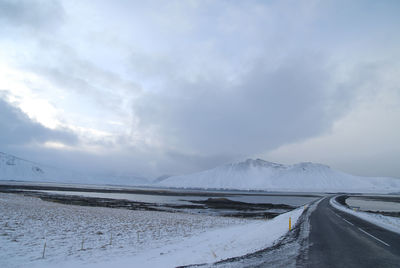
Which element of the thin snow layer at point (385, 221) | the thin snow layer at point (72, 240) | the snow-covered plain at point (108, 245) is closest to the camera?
the snow-covered plain at point (108, 245)

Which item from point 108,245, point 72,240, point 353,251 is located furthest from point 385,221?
point 72,240

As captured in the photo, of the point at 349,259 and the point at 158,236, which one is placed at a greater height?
the point at 349,259

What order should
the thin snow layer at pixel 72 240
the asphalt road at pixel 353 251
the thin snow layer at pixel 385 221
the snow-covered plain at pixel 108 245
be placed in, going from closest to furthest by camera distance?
Result: the asphalt road at pixel 353 251
the snow-covered plain at pixel 108 245
the thin snow layer at pixel 72 240
the thin snow layer at pixel 385 221

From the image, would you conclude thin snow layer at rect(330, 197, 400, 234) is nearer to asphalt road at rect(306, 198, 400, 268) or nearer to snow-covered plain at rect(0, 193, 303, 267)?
asphalt road at rect(306, 198, 400, 268)

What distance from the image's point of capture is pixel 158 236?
22.8m

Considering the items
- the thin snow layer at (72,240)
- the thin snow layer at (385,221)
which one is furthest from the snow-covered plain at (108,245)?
the thin snow layer at (385,221)

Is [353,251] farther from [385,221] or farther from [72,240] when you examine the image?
[72,240]

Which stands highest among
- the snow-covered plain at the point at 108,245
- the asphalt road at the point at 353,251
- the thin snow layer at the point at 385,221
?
the asphalt road at the point at 353,251

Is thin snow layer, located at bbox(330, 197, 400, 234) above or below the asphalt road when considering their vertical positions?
below

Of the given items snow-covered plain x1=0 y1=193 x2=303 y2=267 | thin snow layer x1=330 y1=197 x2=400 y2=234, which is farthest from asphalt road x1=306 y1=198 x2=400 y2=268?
thin snow layer x1=330 y1=197 x2=400 y2=234

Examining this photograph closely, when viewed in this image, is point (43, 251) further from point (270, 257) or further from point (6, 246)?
point (270, 257)

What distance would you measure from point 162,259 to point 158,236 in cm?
777

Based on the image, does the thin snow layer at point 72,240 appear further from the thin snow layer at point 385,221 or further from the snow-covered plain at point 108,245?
the thin snow layer at point 385,221

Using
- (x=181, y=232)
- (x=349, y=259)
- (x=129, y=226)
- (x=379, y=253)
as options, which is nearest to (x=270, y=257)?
(x=349, y=259)
